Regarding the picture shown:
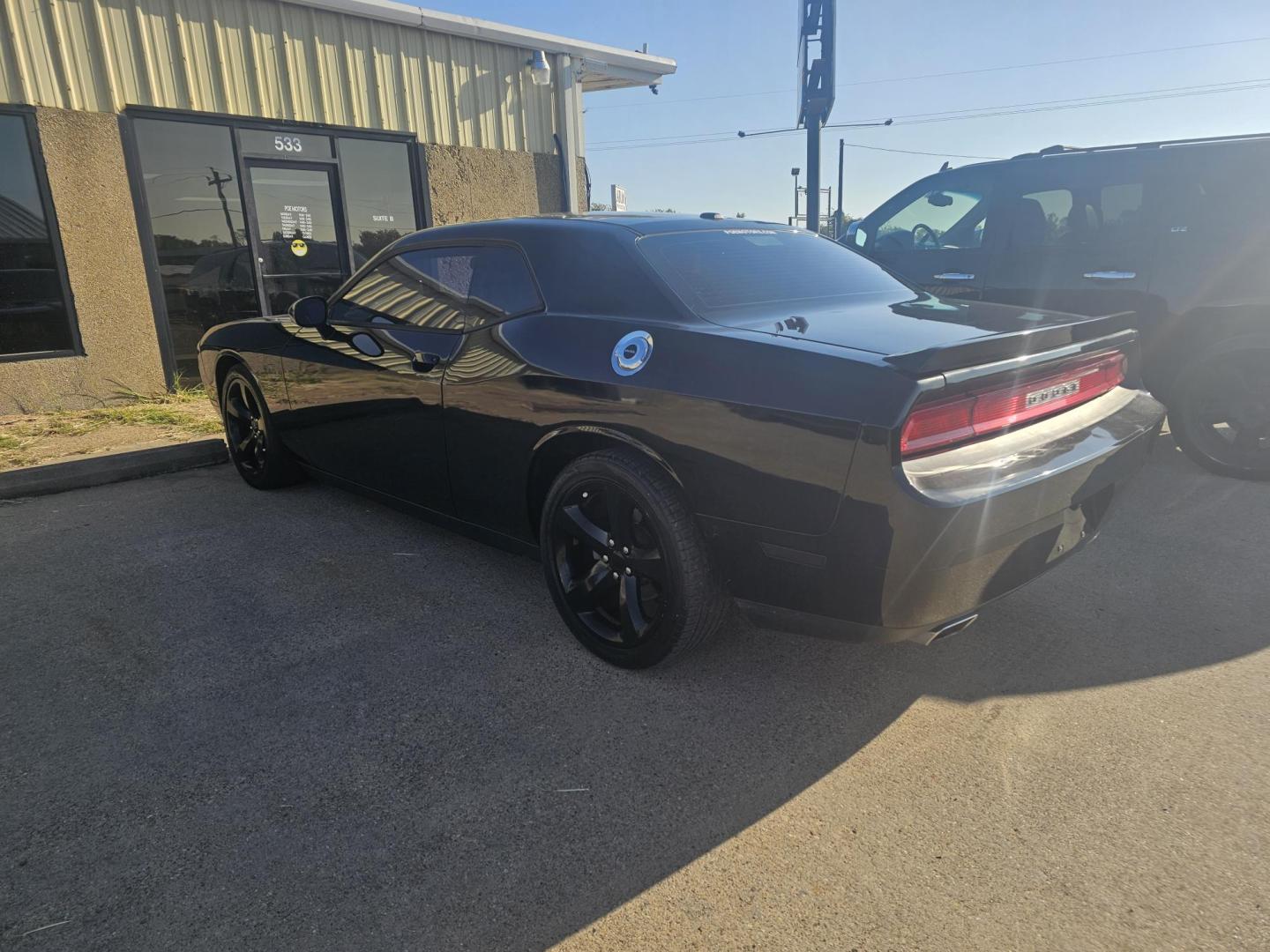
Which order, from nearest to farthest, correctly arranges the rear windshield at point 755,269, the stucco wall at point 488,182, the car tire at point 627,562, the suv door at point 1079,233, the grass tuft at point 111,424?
1. the car tire at point 627,562
2. the rear windshield at point 755,269
3. the suv door at point 1079,233
4. the grass tuft at point 111,424
5. the stucco wall at point 488,182

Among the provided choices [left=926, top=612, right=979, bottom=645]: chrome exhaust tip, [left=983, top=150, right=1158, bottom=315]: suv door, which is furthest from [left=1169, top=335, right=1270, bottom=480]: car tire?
[left=926, top=612, right=979, bottom=645]: chrome exhaust tip

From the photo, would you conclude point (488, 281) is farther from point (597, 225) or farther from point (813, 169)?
point (813, 169)

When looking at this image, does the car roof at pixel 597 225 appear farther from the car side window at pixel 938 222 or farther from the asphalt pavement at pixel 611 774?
the car side window at pixel 938 222

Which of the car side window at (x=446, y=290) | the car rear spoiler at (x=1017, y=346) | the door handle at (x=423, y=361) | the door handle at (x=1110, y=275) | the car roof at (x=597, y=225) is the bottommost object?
the door handle at (x=423, y=361)

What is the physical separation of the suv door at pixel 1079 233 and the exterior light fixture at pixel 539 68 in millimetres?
5970

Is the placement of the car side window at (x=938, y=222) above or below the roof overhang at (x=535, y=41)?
below

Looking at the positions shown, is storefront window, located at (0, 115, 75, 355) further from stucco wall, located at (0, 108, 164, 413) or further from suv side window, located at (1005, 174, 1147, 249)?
suv side window, located at (1005, 174, 1147, 249)

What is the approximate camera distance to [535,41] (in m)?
9.41

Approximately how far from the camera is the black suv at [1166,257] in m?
4.49

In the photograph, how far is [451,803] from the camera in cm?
213

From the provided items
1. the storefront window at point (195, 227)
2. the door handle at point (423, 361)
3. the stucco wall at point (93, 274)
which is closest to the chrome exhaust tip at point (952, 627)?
the door handle at point (423, 361)

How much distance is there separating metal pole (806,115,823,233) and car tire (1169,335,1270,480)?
6.03 m

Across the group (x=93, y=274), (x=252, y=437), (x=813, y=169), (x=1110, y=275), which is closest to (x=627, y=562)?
(x=252, y=437)

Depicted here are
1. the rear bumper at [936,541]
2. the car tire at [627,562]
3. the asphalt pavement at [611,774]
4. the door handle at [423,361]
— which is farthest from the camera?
the door handle at [423,361]
